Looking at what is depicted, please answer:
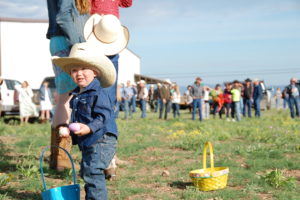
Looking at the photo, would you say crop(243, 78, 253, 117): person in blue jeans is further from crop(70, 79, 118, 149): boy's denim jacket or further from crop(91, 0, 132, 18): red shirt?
crop(70, 79, 118, 149): boy's denim jacket

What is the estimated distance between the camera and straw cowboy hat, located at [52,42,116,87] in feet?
10.7

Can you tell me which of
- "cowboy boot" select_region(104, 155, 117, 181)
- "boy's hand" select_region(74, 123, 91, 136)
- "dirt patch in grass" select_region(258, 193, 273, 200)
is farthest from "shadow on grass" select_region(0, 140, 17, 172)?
"dirt patch in grass" select_region(258, 193, 273, 200)

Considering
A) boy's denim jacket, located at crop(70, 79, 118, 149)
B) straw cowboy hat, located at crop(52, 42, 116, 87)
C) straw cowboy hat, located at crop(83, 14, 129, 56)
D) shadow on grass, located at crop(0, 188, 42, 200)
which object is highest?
straw cowboy hat, located at crop(83, 14, 129, 56)

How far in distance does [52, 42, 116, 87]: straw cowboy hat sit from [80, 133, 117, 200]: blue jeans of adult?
470mm

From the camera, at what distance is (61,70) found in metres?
4.54

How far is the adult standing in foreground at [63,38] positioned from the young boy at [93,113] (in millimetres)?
1063

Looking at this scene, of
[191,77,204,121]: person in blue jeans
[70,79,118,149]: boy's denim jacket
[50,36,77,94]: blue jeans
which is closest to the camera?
[70,79,118,149]: boy's denim jacket

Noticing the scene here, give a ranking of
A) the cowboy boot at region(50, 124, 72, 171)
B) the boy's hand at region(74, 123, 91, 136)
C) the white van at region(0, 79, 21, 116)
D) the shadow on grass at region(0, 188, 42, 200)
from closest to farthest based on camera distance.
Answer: the boy's hand at region(74, 123, 91, 136) < the shadow on grass at region(0, 188, 42, 200) < the cowboy boot at region(50, 124, 72, 171) < the white van at region(0, 79, 21, 116)

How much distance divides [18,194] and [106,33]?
5.83 feet

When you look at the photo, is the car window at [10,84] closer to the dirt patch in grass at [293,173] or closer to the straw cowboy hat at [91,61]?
the dirt patch in grass at [293,173]

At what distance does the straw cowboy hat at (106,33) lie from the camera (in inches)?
157

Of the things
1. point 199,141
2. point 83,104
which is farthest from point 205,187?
point 199,141

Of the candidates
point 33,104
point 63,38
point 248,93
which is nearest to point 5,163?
point 63,38

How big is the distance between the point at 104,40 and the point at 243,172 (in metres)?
2.38
